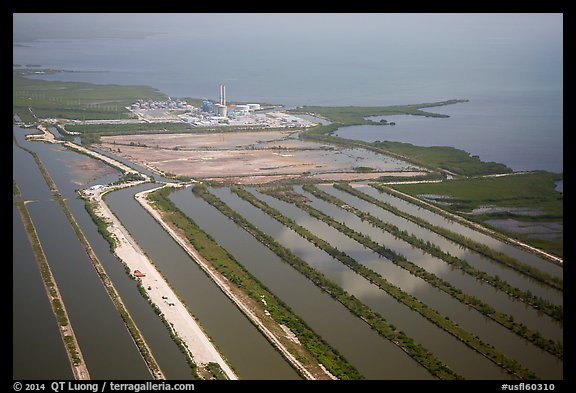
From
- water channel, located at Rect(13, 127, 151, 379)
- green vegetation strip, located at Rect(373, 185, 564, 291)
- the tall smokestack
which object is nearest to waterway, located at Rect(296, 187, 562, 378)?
green vegetation strip, located at Rect(373, 185, 564, 291)

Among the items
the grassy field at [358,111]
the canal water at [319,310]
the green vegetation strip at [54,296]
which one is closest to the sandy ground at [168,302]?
the green vegetation strip at [54,296]

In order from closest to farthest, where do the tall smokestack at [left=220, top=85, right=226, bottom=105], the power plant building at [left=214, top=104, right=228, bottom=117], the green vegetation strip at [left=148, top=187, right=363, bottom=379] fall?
the green vegetation strip at [left=148, top=187, right=363, bottom=379] → the power plant building at [left=214, top=104, right=228, bottom=117] → the tall smokestack at [left=220, top=85, right=226, bottom=105]

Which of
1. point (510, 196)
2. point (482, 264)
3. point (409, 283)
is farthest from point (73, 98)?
point (409, 283)

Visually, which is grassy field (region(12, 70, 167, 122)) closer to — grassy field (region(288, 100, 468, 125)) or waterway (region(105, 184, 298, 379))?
grassy field (region(288, 100, 468, 125))

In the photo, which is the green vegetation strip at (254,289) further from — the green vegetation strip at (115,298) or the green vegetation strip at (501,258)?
the green vegetation strip at (501,258)

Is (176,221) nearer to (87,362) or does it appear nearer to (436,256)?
(436,256)

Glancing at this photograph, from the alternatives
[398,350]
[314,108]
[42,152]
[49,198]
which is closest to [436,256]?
[398,350]
